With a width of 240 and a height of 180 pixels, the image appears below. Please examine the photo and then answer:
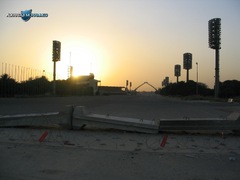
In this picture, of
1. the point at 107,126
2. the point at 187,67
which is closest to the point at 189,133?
the point at 107,126

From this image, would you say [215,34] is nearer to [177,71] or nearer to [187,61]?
[187,61]

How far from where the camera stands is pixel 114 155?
7.65m

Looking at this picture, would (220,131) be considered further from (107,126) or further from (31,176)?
(31,176)

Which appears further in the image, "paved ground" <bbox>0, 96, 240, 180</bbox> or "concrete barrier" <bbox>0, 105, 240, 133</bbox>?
"concrete barrier" <bbox>0, 105, 240, 133</bbox>

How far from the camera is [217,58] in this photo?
302 feet

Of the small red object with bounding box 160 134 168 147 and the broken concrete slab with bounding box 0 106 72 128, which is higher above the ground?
the broken concrete slab with bounding box 0 106 72 128

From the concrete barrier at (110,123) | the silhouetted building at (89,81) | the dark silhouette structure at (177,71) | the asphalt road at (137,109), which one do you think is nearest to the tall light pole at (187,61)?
the dark silhouette structure at (177,71)

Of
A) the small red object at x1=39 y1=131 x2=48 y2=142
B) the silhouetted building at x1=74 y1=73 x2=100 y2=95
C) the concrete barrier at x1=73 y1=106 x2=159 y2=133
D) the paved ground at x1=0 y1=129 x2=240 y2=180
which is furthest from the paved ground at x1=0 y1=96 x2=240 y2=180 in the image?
the silhouetted building at x1=74 y1=73 x2=100 y2=95

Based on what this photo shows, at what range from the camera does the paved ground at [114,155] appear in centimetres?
624

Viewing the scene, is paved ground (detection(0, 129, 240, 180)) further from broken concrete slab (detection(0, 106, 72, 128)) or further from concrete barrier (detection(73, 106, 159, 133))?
broken concrete slab (detection(0, 106, 72, 128))

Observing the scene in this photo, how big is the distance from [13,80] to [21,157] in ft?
195

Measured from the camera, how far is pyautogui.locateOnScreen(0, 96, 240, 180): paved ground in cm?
624

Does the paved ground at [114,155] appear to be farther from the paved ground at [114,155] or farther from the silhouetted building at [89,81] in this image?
the silhouetted building at [89,81]
